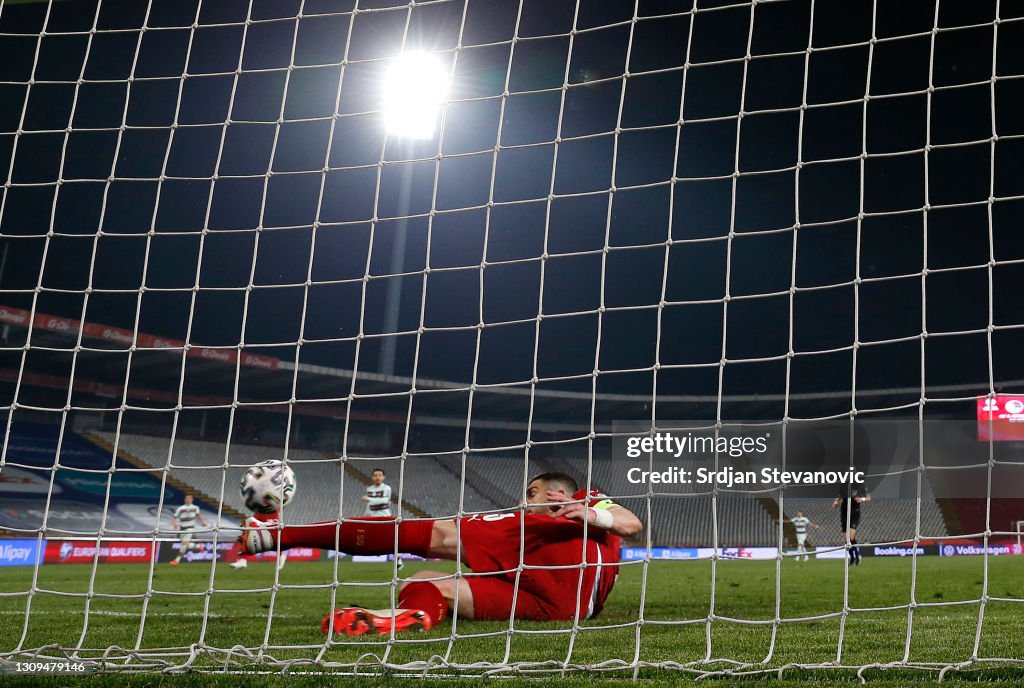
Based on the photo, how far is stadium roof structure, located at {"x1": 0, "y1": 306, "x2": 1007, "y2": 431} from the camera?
20.3 meters

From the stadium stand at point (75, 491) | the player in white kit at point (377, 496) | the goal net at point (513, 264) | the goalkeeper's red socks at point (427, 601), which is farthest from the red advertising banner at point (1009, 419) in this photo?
the goalkeeper's red socks at point (427, 601)

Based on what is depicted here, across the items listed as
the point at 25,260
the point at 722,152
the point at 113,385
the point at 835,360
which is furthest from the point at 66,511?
the point at 835,360

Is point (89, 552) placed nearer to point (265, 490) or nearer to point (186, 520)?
point (186, 520)

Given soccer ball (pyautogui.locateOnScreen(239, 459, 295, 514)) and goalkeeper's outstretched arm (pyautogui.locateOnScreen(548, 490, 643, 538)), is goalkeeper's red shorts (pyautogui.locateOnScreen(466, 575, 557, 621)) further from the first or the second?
soccer ball (pyautogui.locateOnScreen(239, 459, 295, 514))

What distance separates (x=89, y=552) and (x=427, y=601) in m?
15.2

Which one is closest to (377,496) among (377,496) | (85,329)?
(377,496)

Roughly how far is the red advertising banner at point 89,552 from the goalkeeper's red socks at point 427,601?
1373 cm

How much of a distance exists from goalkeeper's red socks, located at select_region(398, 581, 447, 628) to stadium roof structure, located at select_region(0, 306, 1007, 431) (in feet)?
47.5

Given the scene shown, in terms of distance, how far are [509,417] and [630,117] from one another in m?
9.54

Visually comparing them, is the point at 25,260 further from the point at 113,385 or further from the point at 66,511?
the point at 66,511

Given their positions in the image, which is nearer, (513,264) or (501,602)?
(501,602)

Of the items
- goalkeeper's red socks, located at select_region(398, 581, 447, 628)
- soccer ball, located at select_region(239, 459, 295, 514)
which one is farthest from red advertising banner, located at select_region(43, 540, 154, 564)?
goalkeeper's red socks, located at select_region(398, 581, 447, 628)

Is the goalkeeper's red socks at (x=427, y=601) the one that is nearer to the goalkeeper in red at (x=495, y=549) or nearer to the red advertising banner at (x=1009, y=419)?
the goalkeeper in red at (x=495, y=549)

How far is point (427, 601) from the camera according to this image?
13.8ft
